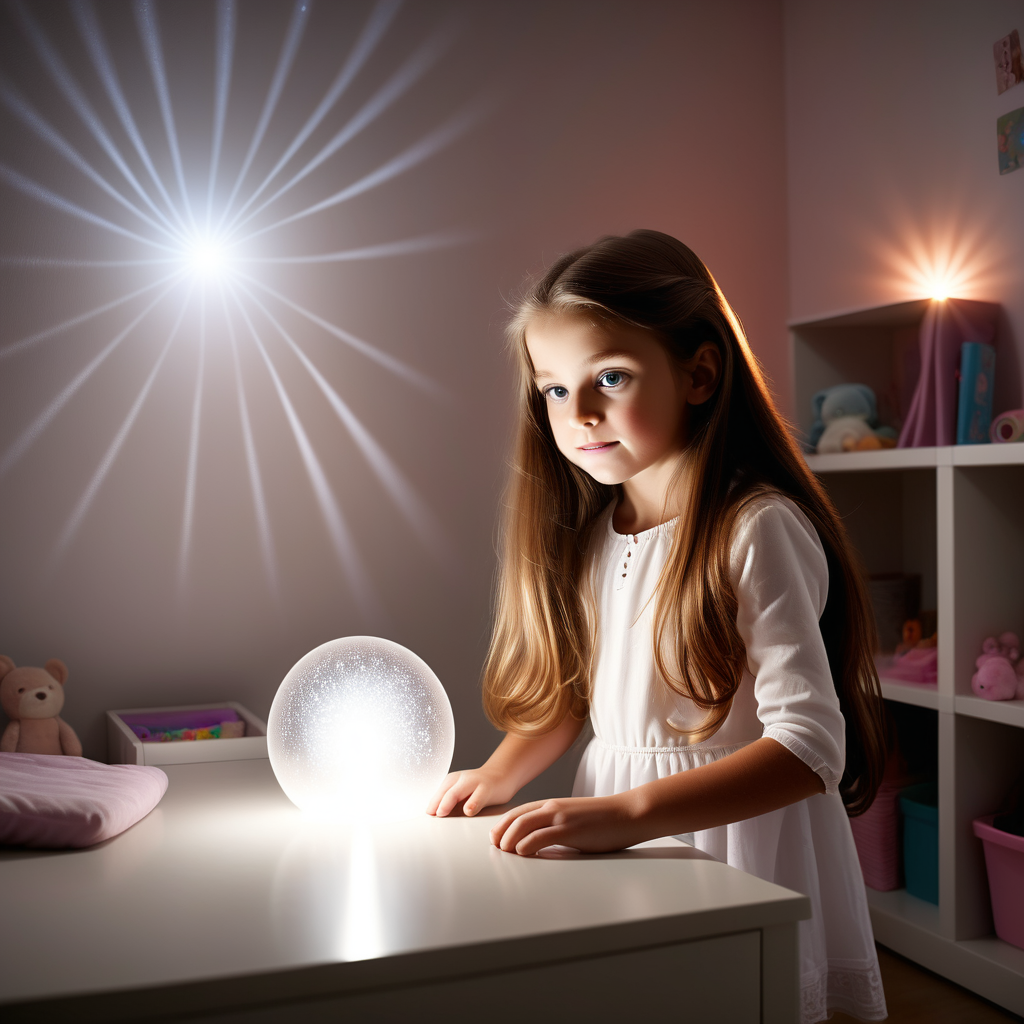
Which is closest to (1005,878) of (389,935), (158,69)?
(389,935)

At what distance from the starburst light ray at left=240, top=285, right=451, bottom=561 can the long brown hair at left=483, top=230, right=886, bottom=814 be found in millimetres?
600

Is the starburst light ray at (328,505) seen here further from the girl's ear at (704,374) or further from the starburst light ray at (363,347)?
the girl's ear at (704,374)

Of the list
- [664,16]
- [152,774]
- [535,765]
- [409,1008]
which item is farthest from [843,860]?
[664,16]

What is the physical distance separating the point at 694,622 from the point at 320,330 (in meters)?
1.01

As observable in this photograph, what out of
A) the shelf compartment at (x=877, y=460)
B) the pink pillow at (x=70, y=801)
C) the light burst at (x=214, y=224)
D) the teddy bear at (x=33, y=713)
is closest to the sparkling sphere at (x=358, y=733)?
the pink pillow at (x=70, y=801)

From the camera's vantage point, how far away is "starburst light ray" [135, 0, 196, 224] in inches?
61.9

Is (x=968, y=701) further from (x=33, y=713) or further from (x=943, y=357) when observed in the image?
(x=33, y=713)

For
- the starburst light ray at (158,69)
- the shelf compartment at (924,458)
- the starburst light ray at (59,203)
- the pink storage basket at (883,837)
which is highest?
the starburst light ray at (158,69)

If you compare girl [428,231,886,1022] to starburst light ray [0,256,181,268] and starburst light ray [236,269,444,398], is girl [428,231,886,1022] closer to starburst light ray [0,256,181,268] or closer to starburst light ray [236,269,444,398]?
starburst light ray [236,269,444,398]

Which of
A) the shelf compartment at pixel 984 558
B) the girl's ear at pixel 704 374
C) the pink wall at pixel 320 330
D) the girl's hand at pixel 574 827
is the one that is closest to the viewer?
the girl's hand at pixel 574 827

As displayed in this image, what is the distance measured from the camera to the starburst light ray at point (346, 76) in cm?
167

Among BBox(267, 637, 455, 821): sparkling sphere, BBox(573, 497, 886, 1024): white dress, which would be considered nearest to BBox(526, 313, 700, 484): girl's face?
BBox(573, 497, 886, 1024): white dress

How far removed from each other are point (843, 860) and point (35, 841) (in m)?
0.76

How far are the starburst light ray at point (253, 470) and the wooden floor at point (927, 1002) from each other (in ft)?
3.80
